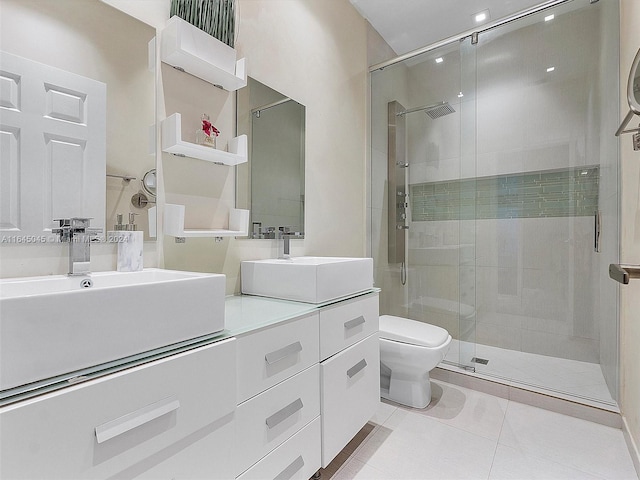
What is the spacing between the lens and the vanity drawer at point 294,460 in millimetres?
1047

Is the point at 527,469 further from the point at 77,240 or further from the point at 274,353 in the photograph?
the point at 77,240

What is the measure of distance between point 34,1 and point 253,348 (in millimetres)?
1212

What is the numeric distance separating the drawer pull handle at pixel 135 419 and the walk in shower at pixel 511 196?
208 centimetres

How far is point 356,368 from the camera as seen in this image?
1507 millimetres

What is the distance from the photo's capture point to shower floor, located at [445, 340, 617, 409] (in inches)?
76.8

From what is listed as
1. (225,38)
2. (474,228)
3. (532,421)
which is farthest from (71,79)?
(532,421)

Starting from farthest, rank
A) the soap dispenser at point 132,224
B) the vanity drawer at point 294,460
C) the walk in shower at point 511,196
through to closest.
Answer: the walk in shower at point 511,196 < the soap dispenser at point 132,224 < the vanity drawer at point 294,460

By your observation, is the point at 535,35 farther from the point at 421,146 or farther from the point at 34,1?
the point at 34,1

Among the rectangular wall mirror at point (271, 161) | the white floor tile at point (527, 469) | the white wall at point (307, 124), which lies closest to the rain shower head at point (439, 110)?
the white wall at point (307, 124)

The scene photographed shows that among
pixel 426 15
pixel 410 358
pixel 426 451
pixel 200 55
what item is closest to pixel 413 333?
pixel 410 358

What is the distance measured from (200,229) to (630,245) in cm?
207

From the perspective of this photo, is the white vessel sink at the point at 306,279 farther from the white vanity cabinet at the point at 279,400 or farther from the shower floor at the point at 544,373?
the shower floor at the point at 544,373

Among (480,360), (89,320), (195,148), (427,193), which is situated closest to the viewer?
(89,320)

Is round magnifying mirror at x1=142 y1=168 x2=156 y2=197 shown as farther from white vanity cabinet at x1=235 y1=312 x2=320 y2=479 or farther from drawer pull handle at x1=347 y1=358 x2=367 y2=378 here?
drawer pull handle at x1=347 y1=358 x2=367 y2=378
